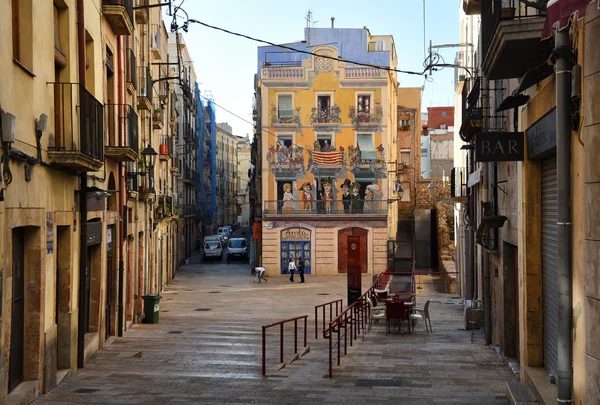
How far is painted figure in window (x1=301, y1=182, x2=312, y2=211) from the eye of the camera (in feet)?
140

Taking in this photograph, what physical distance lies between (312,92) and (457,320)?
23392 millimetres

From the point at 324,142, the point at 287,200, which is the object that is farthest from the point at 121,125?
the point at 324,142

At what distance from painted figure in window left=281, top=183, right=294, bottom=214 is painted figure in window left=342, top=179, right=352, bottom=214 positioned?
292 cm

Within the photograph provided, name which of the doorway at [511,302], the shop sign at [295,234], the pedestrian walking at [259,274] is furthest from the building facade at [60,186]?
the shop sign at [295,234]

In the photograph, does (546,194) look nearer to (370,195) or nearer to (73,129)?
(73,129)

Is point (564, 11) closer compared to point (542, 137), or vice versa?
point (564, 11)

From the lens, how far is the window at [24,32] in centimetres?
998

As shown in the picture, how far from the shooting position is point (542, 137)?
8.99 meters

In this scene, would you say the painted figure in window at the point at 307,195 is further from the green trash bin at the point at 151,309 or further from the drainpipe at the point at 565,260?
the drainpipe at the point at 565,260

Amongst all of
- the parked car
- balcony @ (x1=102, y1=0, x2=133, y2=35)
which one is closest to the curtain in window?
balcony @ (x1=102, y1=0, x2=133, y2=35)

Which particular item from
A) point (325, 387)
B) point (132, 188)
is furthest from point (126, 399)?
point (132, 188)

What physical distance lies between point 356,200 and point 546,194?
32.7 metres

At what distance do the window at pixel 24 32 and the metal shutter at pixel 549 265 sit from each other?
686cm

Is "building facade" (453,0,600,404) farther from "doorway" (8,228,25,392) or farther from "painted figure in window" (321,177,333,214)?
"painted figure in window" (321,177,333,214)
